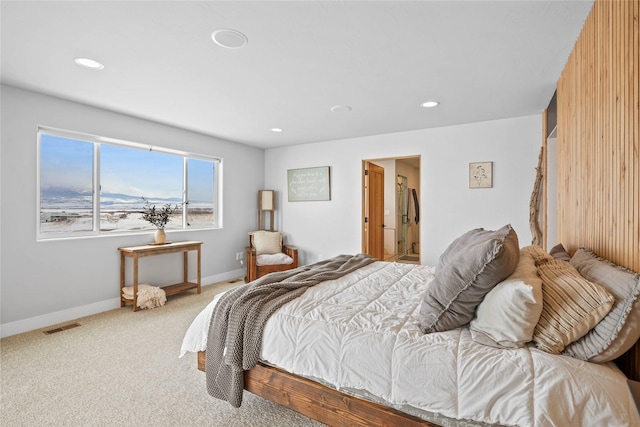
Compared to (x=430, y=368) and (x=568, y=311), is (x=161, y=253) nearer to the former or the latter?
(x=430, y=368)

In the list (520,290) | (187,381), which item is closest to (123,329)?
(187,381)

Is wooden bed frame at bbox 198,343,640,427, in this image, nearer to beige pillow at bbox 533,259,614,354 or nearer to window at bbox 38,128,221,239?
beige pillow at bbox 533,259,614,354

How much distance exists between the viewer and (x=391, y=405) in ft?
4.73

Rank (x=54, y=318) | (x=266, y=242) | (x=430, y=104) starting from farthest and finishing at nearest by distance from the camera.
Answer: (x=266, y=242) < (x=430, y=104) < (x=54, y=318)

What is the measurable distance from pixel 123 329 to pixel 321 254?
3230 millimetres

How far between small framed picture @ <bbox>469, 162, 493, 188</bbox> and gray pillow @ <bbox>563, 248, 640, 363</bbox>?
3130 mm

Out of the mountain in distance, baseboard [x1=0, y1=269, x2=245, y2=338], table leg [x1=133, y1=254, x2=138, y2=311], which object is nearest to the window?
the mountain in distance

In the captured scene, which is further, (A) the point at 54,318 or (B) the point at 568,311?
(A) the point at 54,318

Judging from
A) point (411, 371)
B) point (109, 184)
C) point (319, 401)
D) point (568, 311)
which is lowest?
point (319, 401)

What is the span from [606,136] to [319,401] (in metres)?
2.14

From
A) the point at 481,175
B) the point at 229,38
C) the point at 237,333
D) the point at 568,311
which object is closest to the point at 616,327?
the point at 568,311

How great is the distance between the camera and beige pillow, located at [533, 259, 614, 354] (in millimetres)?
1212

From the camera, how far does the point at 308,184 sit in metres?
5.65

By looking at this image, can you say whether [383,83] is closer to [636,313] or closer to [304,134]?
[304,134]
